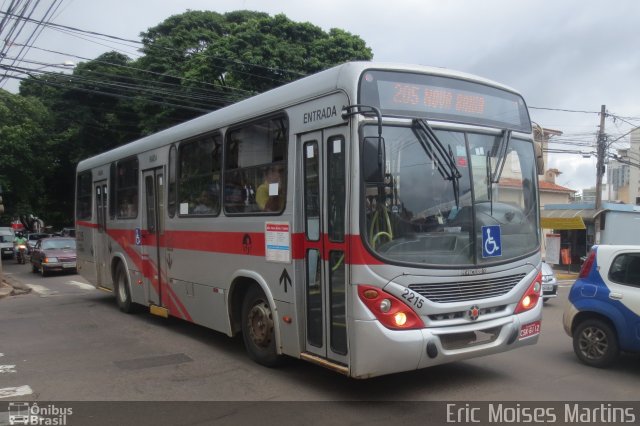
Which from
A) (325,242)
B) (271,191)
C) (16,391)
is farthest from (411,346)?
(16,391)

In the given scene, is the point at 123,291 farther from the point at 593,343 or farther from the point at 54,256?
the point at 54,256

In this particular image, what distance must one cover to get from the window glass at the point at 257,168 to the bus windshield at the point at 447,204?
1.42 meters

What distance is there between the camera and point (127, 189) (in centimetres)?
1075

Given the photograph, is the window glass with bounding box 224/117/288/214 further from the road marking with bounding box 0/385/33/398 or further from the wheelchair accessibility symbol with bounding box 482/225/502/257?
the road marking with bounding box 0/385/33/398

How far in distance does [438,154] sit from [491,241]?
1.06 meters

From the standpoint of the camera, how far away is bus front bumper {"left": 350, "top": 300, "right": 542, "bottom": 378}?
498cm

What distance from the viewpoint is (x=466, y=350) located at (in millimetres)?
5371

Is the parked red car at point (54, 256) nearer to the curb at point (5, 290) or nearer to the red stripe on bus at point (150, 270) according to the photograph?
the curb at point (5, 290)

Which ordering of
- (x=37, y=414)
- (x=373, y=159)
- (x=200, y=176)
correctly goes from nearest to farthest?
(x=373, y=159) → (x=37, y=414) → (x=200, y=176)

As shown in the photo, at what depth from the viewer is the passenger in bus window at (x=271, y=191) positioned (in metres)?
6.20

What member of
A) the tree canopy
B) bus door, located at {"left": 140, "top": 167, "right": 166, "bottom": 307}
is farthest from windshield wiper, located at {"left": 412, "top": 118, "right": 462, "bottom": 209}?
the tree canopy

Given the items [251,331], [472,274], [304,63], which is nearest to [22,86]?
[304,63]

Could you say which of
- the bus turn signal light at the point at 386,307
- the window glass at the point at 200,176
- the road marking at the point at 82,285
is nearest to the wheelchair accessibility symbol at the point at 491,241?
the bus turn signal light at the point at 386,307

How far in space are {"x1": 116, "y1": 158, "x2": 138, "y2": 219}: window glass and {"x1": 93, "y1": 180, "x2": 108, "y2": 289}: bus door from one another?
31.9 inches
